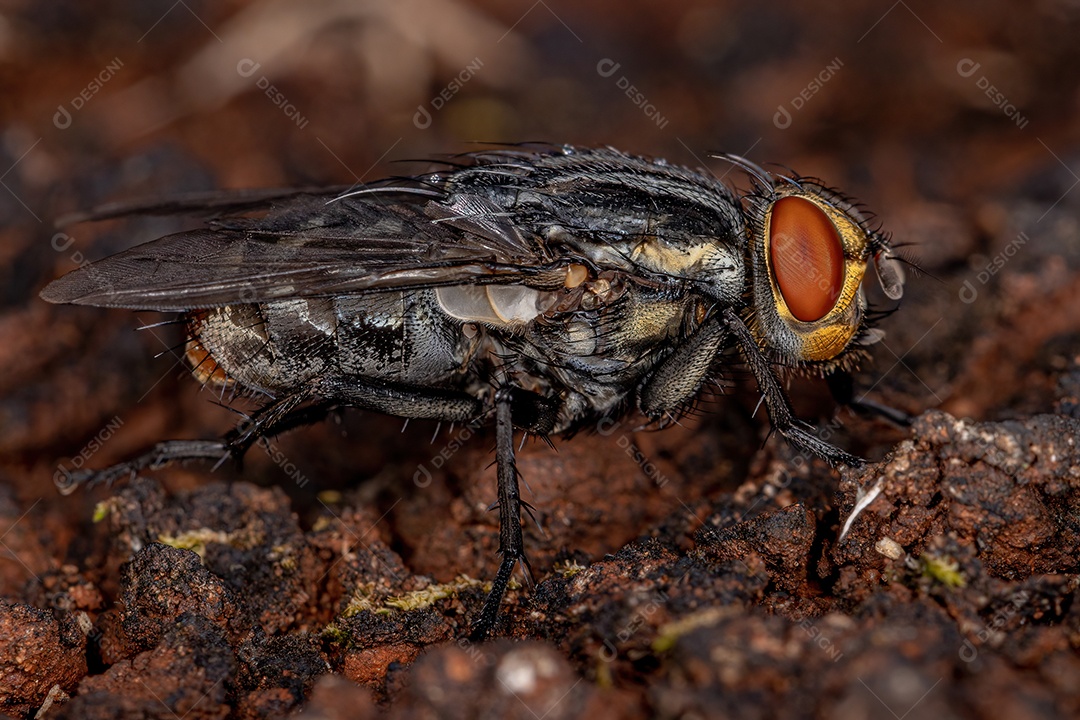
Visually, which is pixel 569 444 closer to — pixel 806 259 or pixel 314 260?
pixel 806 259

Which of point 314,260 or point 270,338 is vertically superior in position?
point 314,260

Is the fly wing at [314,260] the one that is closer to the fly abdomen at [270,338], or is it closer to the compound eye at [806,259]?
the fly abdomen at [270,338]

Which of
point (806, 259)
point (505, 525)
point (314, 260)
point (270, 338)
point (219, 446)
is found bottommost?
point (219, 446)

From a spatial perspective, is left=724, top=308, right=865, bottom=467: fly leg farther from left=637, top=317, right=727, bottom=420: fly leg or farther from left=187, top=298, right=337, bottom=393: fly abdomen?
left=187, top=298, right=337, bottom=393: fly abdomen

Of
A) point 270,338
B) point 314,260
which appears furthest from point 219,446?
Answer: point 314,260

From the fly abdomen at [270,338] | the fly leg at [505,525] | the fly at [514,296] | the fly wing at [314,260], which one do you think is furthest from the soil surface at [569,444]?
the fly wing at [314,260]

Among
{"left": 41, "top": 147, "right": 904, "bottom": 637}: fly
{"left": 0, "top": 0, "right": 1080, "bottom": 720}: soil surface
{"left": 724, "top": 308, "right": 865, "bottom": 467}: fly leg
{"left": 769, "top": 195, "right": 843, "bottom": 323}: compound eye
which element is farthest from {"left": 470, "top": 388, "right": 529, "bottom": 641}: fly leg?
{"left": 769, "top": 195, "right": 843, "bottom": 323}: compound eye

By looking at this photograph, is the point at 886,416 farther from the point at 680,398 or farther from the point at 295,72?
the point at 295,72
